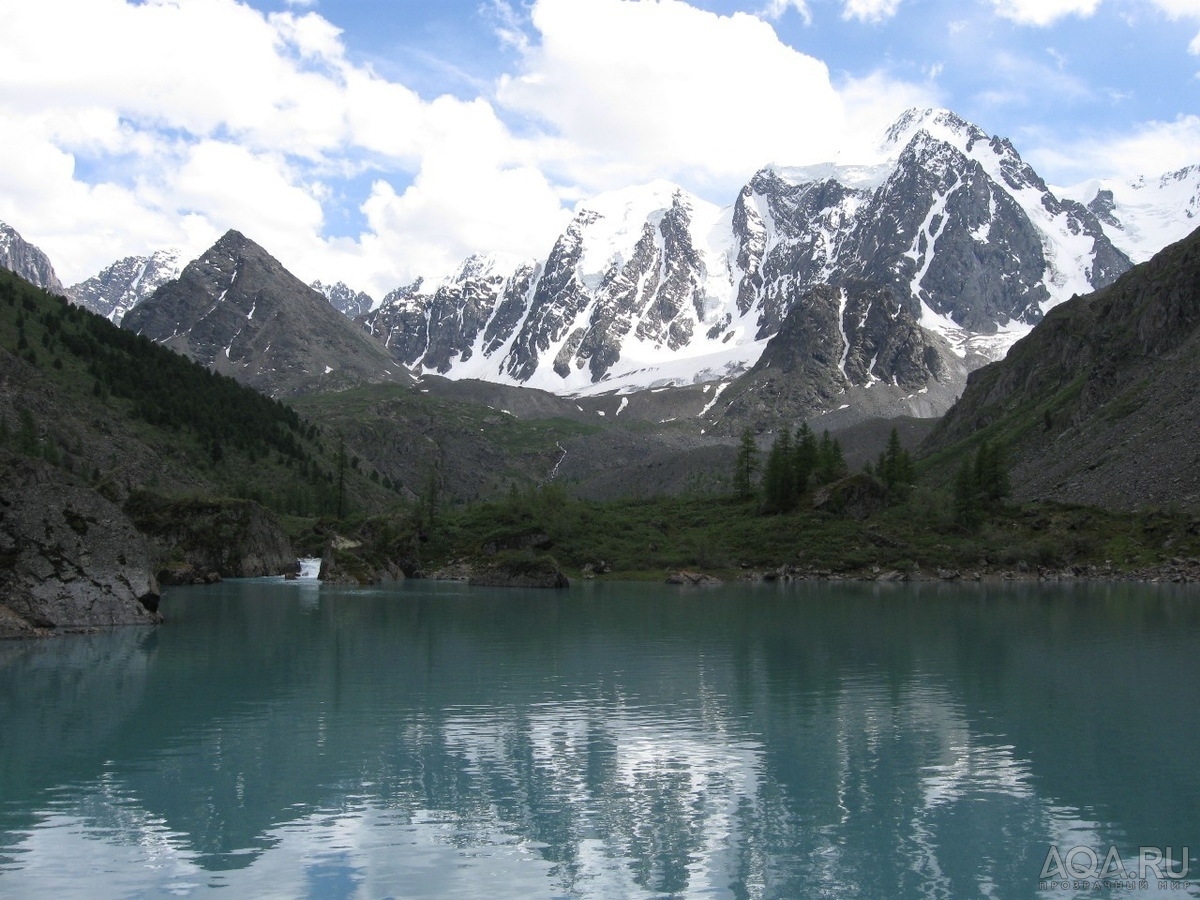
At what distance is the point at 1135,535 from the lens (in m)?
124

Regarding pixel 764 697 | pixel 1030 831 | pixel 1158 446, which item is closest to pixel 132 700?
pixel 764 697

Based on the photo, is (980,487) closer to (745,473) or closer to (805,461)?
(805,461)

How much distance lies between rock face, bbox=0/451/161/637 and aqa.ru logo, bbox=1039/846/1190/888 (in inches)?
2022

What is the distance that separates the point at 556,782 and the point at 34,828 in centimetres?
1222

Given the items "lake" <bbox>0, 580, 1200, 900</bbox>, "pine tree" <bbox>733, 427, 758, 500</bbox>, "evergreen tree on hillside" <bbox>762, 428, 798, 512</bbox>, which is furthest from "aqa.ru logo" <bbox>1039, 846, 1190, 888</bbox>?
"pine tree" <bbox>733, 427, 758, 500</bbox>

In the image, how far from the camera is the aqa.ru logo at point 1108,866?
21.0 metres

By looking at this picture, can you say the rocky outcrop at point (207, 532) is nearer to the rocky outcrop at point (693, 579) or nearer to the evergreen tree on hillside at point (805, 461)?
the rocky outcrop at point (693, 579)

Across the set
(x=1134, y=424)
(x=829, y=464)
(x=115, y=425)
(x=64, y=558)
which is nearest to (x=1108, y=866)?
(x=64, y=558)

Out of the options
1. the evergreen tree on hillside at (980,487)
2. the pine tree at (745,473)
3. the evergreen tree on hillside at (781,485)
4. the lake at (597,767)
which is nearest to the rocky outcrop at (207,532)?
the lake at (597,767)

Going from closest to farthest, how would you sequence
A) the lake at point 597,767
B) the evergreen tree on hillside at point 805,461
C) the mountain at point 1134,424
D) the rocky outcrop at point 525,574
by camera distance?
the lake at point 597,767, the rocky outcrop at point 525,574, the mountain at point 1134,424, the evergreen tree on hillside at point 805,461

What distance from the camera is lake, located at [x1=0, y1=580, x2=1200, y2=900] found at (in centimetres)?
2123

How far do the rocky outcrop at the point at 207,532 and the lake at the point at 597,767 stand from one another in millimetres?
59651

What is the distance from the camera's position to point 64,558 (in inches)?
2292

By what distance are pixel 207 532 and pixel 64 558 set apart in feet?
205
